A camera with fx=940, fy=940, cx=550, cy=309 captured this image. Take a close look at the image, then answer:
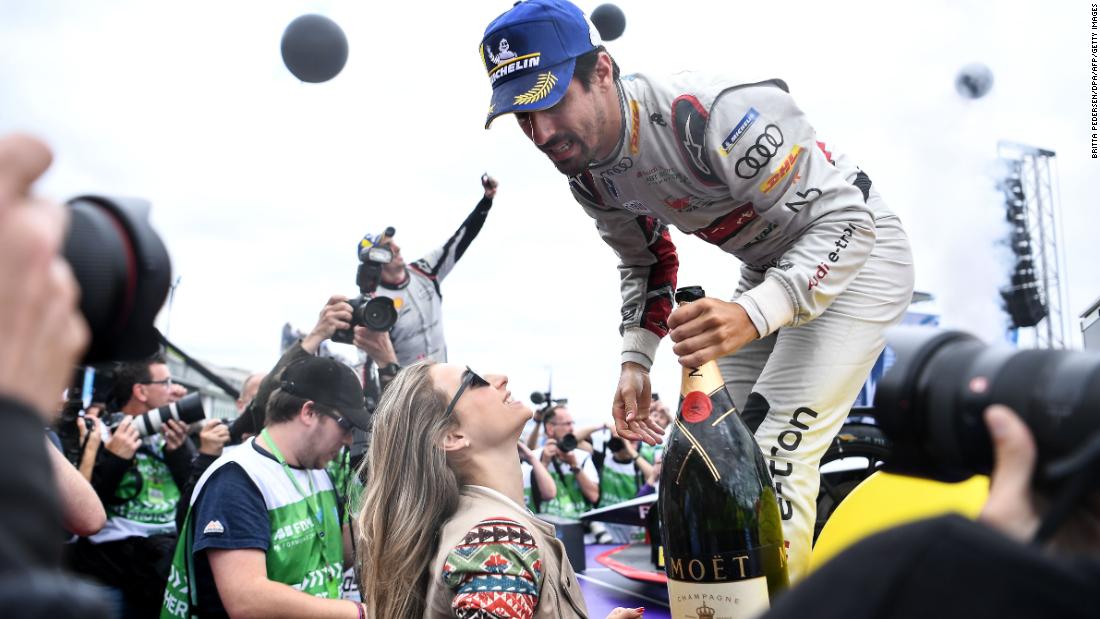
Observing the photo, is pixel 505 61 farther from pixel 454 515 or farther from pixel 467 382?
pixel 454 515

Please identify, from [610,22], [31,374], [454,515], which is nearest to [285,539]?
[454,515]

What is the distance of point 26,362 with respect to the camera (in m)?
0.65

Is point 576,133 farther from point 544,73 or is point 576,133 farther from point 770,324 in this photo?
point 770,324

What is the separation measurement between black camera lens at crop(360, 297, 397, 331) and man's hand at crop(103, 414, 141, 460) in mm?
1469

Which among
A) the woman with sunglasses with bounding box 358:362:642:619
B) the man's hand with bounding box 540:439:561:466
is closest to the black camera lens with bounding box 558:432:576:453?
the man's hand with bounding box 540:439:561:466

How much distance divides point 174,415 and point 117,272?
510 cm

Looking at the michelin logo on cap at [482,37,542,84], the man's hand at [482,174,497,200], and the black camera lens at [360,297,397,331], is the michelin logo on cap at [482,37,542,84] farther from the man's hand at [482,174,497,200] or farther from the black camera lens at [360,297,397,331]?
the man's hand at [482,174,497,200]

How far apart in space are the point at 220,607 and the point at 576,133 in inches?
88.1

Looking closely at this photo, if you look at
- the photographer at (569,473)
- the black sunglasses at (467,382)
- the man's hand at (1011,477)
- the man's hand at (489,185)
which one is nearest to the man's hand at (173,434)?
the man's hand at (489,185)

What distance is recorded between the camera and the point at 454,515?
2.58m

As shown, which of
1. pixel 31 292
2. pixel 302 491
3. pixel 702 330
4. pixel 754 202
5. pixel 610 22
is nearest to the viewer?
pixel 31 292

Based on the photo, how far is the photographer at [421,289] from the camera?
19.2ft

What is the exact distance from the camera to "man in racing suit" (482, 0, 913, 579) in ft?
7.18

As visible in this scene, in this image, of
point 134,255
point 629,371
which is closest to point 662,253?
point 629,371
